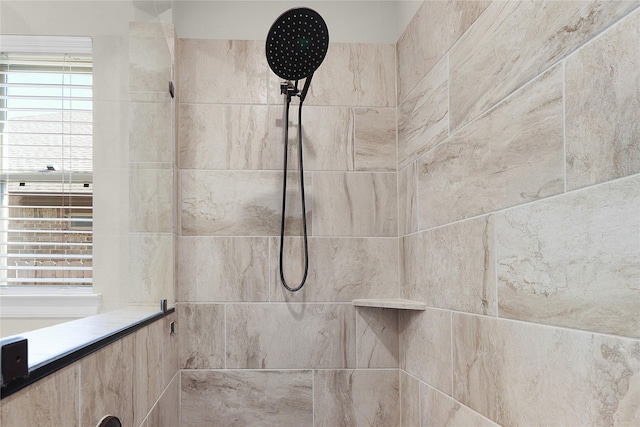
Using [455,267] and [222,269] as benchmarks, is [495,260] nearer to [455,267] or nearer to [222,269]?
[455,267]

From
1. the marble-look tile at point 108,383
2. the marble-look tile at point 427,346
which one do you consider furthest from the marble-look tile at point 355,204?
the marble-look tile at point 108,383

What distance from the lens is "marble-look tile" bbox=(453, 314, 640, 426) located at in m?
0.78

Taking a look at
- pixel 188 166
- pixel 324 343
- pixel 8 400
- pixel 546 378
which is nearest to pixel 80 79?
pixel 8 400

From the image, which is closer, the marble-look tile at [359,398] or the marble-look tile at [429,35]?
the marble-look tile at [429,35]

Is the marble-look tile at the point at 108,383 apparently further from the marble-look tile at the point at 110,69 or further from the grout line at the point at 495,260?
the grout line at the point at 495,260

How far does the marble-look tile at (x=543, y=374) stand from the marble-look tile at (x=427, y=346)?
0.07 metres

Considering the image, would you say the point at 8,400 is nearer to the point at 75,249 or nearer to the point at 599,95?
the point at 75,249

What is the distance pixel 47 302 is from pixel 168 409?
108 cm

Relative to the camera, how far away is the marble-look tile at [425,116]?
Answer: 5.06ft

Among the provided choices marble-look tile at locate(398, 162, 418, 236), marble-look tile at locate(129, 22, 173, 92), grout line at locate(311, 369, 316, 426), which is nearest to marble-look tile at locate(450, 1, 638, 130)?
marble-look tile at locate(398, 162, 418, 236)

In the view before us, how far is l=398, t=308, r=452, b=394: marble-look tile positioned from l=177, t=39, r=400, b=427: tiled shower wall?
0.12 meters

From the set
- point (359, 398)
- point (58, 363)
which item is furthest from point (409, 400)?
point (58, 363)

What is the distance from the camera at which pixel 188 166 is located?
78.0 inches

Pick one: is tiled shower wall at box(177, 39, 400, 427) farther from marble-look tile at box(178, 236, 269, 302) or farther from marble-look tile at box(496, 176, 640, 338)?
marble-look tile at box(496, 176, 640, 338)
